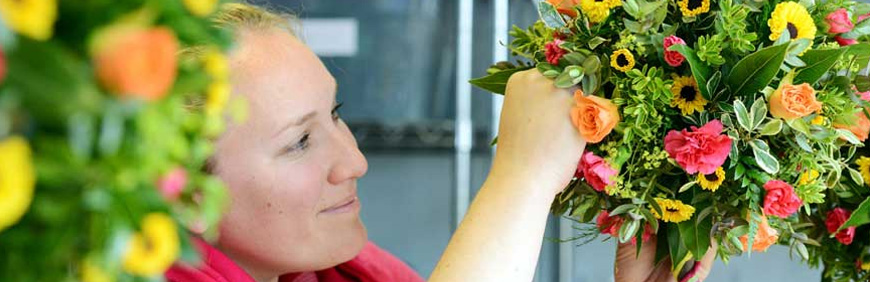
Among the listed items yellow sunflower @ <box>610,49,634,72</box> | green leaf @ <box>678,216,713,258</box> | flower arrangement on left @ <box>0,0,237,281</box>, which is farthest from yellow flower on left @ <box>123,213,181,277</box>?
green leaf @ <box>678,216,713,258</box>

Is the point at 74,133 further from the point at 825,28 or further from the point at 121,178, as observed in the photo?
the point at 825,28

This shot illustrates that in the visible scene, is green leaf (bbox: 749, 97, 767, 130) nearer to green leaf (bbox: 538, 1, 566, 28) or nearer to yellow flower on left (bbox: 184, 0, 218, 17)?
green leaf (bbox: 538, 1, 566, 28)

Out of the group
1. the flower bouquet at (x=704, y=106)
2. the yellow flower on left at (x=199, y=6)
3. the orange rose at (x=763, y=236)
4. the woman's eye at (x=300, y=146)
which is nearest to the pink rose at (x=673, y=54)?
the flower bouquet at (x=704, y=106)

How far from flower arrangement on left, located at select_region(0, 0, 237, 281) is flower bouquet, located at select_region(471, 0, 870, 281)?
0.65 m

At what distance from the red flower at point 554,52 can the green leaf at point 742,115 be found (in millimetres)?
180

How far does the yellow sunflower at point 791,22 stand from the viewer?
1.05 meters

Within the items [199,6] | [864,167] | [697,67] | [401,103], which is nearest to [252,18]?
[697,67]

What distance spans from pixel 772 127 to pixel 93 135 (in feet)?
2.65

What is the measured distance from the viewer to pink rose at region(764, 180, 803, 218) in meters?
1.08

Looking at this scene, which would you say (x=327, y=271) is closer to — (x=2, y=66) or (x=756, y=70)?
(x=756, y=70)

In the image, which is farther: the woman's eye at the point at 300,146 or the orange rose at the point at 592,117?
the woman's eye at the point at 300,146

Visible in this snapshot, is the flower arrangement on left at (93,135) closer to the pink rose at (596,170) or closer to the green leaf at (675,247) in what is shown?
the pink rose at (596,170)

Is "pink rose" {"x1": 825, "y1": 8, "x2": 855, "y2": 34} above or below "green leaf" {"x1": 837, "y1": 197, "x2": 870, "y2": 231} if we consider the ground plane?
above

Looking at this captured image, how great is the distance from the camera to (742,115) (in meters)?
1.03
